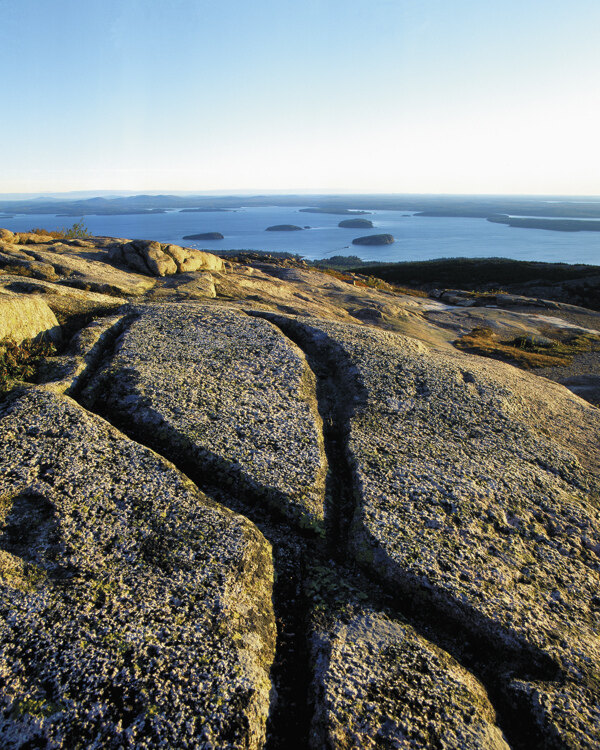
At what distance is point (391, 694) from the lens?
15.9 feet

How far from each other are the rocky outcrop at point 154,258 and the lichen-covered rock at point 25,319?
1440 centimetres

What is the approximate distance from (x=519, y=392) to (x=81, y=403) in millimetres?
13949

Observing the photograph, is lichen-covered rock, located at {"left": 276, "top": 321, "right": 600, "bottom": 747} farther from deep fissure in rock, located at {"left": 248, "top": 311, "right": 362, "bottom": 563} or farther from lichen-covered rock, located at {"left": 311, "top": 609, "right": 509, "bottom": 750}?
lichen-covered rock, located at {"left": 311, "top": 609, "right": 509, "bottom": 750}

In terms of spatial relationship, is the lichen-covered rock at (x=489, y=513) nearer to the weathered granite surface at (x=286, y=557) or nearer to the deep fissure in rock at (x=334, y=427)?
the weathered granite surface at (x=286, y=557)

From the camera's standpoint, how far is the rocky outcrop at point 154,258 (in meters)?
26.8

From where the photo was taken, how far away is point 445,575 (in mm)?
6465

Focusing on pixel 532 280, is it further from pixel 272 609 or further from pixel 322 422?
pixel 272 609

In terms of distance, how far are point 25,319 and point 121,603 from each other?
33.4 feet

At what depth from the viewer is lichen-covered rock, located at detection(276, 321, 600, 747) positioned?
5.82m

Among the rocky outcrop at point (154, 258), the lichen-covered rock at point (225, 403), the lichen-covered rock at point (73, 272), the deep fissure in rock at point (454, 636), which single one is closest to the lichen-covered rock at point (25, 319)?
the lichen-covered rock at point (225, 403)

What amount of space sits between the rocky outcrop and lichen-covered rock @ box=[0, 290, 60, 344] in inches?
567

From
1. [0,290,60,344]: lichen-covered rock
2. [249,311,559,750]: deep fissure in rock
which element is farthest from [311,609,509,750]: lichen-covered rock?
[0,290,60,344]: lichen-covered rock

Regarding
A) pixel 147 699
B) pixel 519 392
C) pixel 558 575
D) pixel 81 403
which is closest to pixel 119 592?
pixel 147 699

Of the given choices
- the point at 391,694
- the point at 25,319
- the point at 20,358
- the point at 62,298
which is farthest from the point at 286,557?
the point at 62,298
